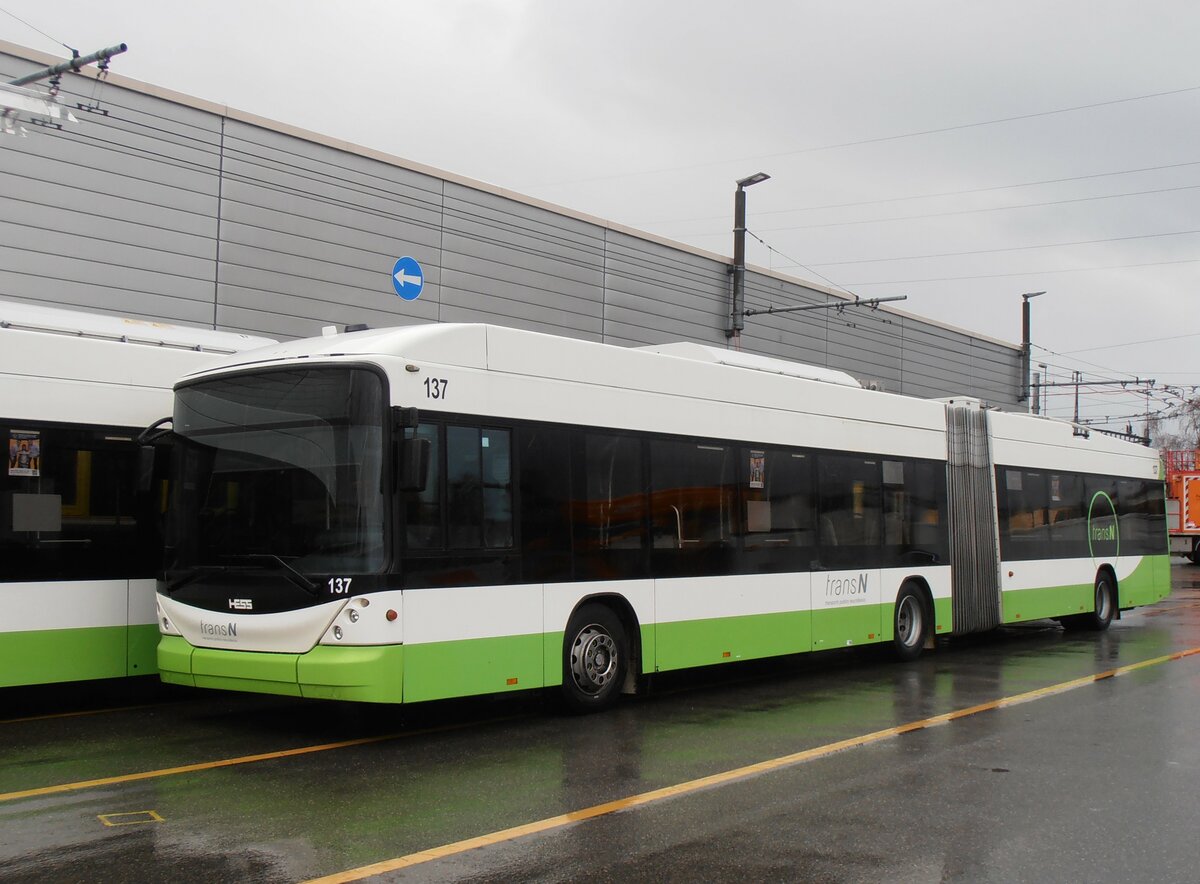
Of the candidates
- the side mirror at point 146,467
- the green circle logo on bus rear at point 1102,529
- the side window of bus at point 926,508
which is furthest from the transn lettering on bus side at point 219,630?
the green circle logo on bus rear at point 1102,529

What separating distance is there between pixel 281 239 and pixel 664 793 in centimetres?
1493

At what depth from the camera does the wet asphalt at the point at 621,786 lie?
19.0 ft

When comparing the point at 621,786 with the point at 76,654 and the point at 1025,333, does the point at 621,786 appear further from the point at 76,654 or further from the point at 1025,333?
the point at 1025,333

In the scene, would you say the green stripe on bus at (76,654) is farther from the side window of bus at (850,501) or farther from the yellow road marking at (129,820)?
the side window of bus at (850,501)

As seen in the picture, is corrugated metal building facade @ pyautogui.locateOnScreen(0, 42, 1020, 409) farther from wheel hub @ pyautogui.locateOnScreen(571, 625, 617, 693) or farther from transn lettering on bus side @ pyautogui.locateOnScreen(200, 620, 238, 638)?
wheel hub @ pyautogui.locateOnScreen(571, 625, 617, 693)

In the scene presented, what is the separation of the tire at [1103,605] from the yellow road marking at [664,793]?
24.7 ft

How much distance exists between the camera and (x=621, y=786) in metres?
7.49

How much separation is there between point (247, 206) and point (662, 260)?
10794 millimetres

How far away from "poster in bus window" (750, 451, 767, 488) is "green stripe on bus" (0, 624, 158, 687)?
232 inches

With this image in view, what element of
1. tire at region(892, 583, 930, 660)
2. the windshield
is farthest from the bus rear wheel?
the windshield

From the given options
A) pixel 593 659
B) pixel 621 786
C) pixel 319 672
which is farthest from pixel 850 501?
pixel 319 672

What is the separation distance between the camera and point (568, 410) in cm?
1028

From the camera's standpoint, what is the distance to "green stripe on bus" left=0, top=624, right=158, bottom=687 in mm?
9424

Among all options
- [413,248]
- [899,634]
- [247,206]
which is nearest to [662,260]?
[413,248]
